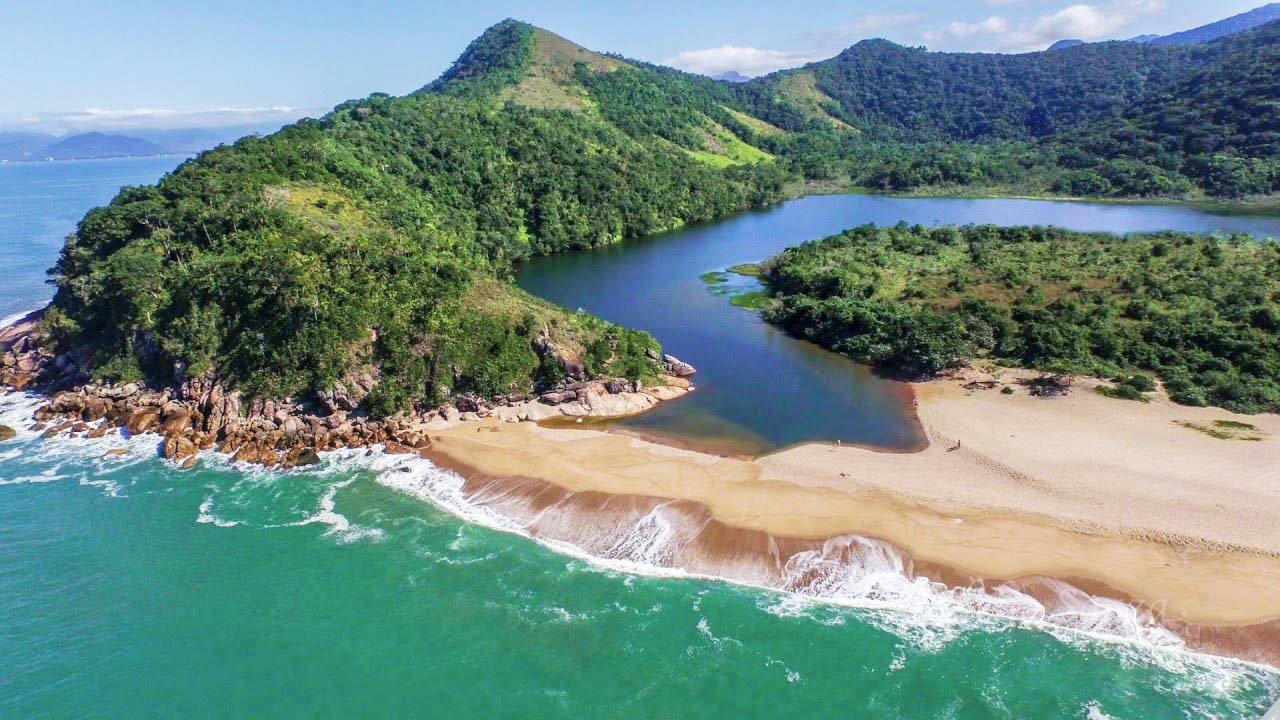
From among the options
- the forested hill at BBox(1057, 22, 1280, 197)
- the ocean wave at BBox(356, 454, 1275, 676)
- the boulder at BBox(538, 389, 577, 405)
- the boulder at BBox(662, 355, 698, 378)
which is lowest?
the ocean wave at BBox(356, 454, 1275, 676)

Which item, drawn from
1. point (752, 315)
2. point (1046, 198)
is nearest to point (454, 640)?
point (752, 315)

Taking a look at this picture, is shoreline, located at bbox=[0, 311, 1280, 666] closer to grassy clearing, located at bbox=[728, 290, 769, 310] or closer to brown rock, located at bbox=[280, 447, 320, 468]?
brown rock, located at bbox=[280, 447, 320, 468]

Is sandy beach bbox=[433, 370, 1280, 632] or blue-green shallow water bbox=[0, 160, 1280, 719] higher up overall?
sandy beach bbox=[433, 370, 1280, 632]

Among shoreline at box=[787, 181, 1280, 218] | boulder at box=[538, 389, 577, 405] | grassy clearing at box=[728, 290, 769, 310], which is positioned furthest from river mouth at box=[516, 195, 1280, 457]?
shoreline at box=[787, 181, 1280, 218]

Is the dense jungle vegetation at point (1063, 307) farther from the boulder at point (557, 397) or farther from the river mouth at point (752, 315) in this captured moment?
the boulder at point (557, 397)

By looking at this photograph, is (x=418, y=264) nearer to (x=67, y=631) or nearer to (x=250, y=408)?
(x=250, y=408)

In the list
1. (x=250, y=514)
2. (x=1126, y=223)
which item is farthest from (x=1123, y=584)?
(x=1126, y=223)
